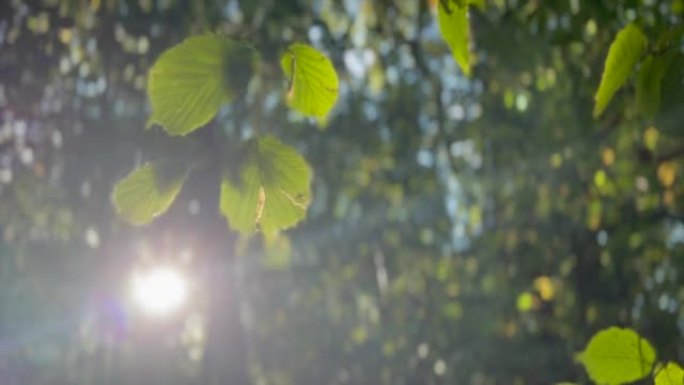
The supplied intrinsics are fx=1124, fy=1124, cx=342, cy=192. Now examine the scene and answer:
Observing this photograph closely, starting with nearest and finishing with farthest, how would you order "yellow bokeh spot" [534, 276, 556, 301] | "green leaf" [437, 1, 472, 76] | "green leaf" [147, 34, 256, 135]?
"green leaf" [147, 34, 256, 135], "green leaf" [437, 1, 472, 76], "yellow bokeh spot" [534, 276, 556, 301]

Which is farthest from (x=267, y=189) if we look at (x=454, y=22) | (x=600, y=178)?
(x=600, y=178)

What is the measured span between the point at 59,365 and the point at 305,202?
44.9 ft

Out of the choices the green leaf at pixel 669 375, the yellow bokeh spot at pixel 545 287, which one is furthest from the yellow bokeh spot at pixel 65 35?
the green leaf at pixel 669 375

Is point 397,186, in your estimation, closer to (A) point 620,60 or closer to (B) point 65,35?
(B) point 65,35

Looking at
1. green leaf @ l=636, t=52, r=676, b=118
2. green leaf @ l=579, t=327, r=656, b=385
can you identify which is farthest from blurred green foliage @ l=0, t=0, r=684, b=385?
green leaf @ l=579, t=327, r=656, b=385

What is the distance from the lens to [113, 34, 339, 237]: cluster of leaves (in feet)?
2.33

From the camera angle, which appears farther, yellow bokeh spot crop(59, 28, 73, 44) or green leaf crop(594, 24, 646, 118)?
yellow bokeh spot crop(59, 28, 73, 44)

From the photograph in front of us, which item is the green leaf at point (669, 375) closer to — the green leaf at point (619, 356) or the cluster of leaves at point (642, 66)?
the green leaf at point (619, 356)

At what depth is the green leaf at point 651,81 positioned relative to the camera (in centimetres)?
79

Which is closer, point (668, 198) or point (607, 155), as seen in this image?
point (668, 198)

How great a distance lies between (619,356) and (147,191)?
0.34 m

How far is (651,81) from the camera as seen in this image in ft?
2.59

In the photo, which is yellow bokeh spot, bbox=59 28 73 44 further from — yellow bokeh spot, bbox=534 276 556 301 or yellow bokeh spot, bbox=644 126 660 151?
yellow bokeh spot, bbox=534 276 556 301

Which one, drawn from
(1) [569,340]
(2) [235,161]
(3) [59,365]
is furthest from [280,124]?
(3) [59,365]
